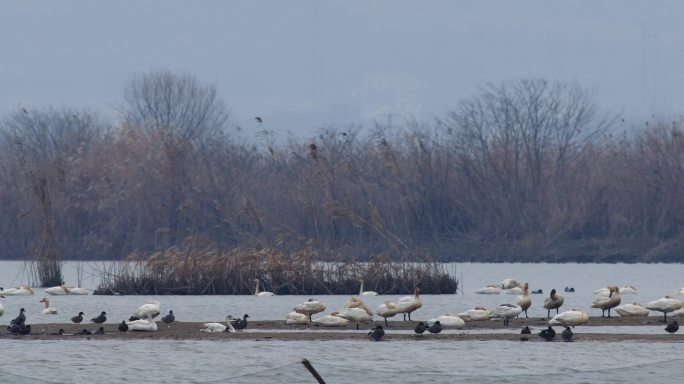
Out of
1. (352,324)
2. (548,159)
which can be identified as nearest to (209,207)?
(548,159)

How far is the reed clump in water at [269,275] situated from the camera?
3806 centimetres

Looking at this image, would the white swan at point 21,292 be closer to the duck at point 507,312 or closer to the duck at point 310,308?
the duck at point 310,308

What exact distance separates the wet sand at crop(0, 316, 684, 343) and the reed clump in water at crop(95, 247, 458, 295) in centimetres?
685

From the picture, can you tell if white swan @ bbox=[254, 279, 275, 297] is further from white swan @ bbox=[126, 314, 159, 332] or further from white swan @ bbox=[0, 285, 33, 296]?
white swan @ bbox=[126, 314, 159, 332]

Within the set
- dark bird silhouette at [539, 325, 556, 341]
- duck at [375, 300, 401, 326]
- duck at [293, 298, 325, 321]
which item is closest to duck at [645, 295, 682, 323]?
dark bird silhouette at [539, 325, 556, 341]

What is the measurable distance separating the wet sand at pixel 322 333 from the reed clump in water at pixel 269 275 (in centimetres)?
685

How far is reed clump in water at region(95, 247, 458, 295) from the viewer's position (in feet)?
125

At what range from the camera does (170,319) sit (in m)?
29.9

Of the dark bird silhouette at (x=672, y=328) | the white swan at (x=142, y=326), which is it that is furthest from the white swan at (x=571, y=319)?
the white swan at (x=142, y=326)

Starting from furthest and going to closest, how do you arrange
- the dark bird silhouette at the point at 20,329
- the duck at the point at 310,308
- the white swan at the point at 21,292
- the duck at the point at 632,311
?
1. the white swan at the point at 21,292
2. the duck at the point at 632,311
3. the duck at the point at 310,308
4. the dark bird silhouette at the point at 20,329

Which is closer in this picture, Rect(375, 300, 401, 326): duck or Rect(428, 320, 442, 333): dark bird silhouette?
Rect(428, 320, 442, 333): dark bird silhouette

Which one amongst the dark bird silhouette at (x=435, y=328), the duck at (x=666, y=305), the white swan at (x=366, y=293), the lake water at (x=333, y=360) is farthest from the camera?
the white swan at (x=366, y=293)

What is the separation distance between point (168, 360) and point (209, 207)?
38.1 meters

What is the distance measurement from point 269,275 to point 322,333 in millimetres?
10149
